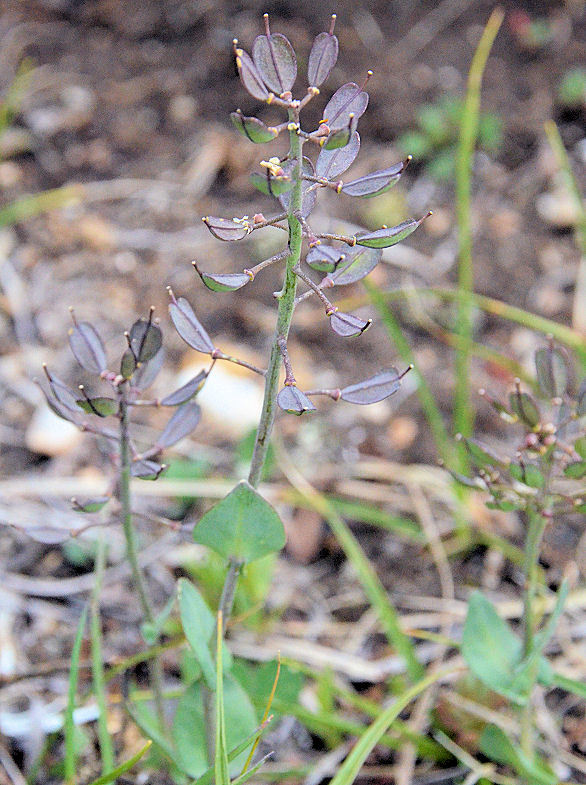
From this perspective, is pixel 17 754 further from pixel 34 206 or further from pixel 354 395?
pixel 34 206

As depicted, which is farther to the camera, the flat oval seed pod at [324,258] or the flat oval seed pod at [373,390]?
the flat oval seed pod at [373,390]

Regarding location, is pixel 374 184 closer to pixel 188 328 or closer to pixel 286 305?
pixel 286 305

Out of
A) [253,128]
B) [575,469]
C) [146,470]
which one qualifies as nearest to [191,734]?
[146,470]

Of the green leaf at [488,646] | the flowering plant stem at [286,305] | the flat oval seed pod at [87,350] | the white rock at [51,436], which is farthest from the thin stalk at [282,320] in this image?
the white rock at [51,436]

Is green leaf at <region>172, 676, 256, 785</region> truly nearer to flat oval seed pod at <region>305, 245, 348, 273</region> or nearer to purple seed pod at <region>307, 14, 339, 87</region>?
flat oval seed pod at <region>305, 245, 348, 273</region>

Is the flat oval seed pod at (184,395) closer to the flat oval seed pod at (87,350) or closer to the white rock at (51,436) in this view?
the flat oval seed pod at (87,350)

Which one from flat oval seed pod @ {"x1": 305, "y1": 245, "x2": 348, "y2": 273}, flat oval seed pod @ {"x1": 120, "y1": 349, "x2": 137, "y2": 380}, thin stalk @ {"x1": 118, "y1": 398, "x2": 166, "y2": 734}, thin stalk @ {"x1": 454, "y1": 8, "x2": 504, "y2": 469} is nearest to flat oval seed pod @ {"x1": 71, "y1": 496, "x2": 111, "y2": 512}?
thin stalk @ {"x1": 118, "y1": 398, "x2": 166, "y2": 734}

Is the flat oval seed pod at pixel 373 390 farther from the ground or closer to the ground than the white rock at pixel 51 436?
farther from the ground
